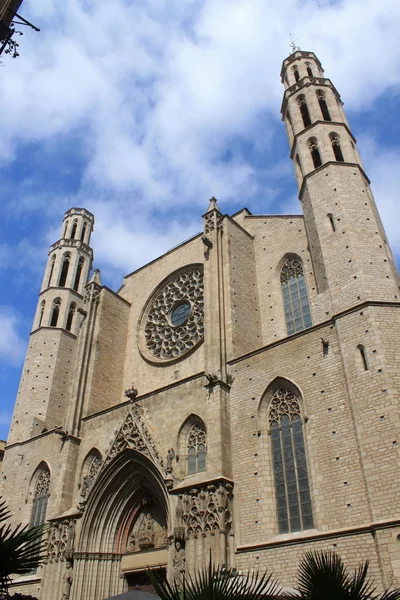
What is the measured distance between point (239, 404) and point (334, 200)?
5.92 metres

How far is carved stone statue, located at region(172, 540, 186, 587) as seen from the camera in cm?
1078

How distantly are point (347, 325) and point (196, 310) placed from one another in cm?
701

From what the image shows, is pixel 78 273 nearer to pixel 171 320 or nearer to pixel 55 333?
pixel 55 333

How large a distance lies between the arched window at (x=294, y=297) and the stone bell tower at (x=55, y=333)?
379 inches

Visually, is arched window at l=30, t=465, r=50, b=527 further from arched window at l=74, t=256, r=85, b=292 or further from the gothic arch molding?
arched window at l=74, t=256, r=85, b=292

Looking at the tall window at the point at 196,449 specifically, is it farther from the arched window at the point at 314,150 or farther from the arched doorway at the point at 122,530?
the arched window at the point at 314,150

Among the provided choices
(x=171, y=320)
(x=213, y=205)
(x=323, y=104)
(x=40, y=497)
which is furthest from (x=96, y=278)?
(x=323, y=104)

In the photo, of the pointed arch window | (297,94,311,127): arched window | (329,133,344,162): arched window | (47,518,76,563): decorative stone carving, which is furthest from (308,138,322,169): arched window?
(47,518,76,563): decorative stone carving

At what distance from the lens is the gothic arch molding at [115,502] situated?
13.7 m

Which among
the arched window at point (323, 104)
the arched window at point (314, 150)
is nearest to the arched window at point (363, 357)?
the arched window at point (314, 150)

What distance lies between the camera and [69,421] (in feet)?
52.9

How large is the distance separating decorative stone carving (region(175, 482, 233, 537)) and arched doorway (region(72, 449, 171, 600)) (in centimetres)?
110

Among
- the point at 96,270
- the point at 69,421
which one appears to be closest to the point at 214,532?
the point at 69,421

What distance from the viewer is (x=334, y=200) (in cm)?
1348
